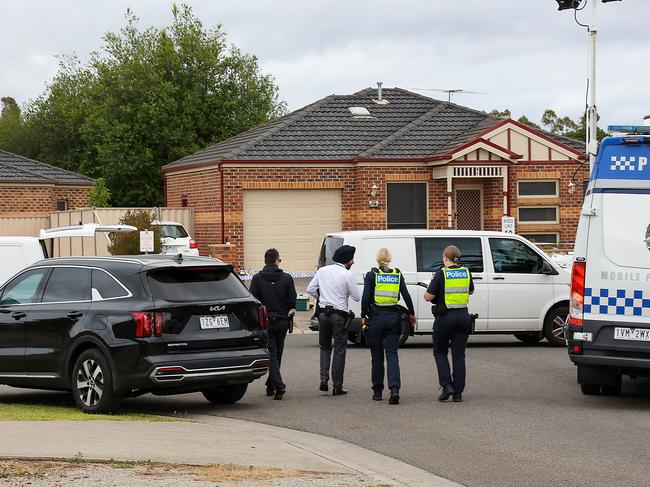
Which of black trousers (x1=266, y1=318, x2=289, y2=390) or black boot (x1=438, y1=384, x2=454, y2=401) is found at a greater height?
black trousers (x1=266, y1=318, x2=289, y2=390)

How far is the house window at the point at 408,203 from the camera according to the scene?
3481 centimetres

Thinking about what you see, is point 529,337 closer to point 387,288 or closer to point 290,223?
point 387,288

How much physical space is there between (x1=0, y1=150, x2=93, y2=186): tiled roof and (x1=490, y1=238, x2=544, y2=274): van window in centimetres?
2692

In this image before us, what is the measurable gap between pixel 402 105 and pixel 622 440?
1143 inches

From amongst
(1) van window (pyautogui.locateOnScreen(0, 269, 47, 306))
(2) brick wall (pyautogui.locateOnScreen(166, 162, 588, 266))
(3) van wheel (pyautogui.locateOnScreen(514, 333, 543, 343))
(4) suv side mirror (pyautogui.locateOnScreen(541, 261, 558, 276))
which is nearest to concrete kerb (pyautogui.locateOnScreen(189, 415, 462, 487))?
(1) van window (pyautogui.locateOnScreen(0, 269, 47, 306))

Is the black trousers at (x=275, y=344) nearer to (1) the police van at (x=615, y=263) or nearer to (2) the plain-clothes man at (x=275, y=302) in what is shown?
(2) the plain-clothes man at (x=275, y=302)

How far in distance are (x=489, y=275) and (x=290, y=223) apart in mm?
15042

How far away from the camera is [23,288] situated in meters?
13.6

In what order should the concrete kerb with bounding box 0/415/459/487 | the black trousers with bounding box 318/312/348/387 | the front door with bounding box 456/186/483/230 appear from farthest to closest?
the front door with bounding box 456/186/483/230 → the black trousers with bounding box 318/312/348/387 → the concrete kerb with bounding box 0/415/459/487

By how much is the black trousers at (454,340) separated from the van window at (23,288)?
14.8 ft

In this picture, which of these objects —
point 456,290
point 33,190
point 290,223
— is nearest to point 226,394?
point 456,290

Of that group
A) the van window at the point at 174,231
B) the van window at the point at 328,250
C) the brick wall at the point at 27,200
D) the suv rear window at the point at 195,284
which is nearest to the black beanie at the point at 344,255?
the suv rear window at the point at 195,284

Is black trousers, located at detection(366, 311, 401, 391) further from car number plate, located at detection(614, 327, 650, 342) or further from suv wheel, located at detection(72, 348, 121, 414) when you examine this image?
suv wheel, located at detection(72, 348, 121, 414)

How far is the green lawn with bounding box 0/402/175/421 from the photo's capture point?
38.4ft
